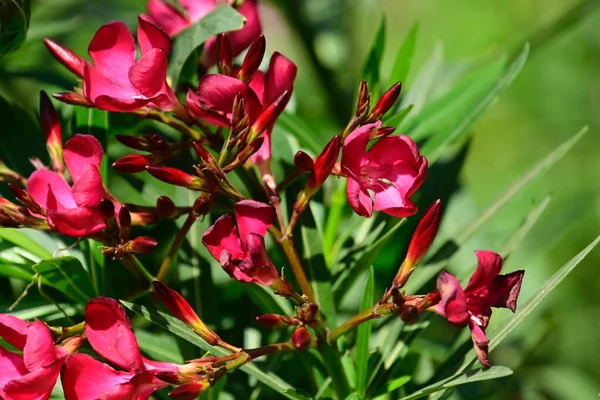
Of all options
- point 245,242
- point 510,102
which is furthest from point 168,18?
point 510,102

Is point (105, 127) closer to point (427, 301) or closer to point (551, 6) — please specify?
point (427, 301)

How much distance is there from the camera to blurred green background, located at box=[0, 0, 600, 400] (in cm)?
156

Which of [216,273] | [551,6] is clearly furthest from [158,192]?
[551,6]

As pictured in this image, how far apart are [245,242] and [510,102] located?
3.57 m

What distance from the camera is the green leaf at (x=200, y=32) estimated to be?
0.87 m

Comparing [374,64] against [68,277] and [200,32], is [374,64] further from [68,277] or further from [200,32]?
[68,277]

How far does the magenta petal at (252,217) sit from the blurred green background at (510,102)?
45 cm

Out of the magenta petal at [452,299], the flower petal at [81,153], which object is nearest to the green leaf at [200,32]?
the flower petal at [81,153]

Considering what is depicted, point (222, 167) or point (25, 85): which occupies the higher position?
point (222, 167)

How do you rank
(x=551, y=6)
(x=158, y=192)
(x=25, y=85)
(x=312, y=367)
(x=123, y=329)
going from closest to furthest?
(x=123, y=329)
(x=312, y=367)
(x=158, y=192)
(x=25, y=85)
(x=551, y=6)

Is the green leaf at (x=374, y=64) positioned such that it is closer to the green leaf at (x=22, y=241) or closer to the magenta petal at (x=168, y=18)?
the magenta petal at (x=168, y=18)

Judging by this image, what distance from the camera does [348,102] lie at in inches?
71.5

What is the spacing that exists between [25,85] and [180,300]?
1.21 metres

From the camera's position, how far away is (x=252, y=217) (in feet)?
2.42
